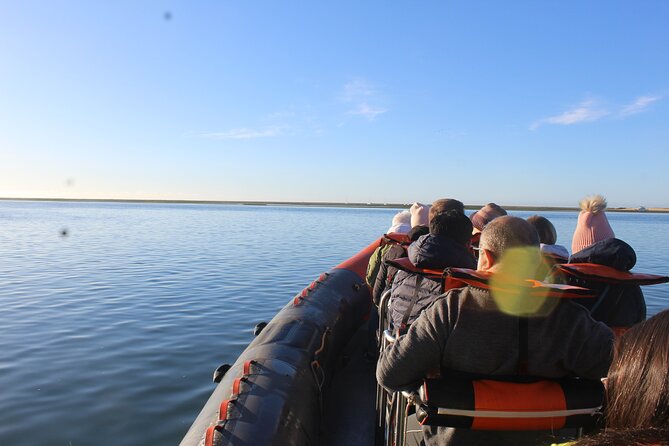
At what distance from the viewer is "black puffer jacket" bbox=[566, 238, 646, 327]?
9.76 feet

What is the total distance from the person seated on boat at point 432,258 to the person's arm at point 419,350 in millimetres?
632

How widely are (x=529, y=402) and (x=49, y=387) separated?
209 inches

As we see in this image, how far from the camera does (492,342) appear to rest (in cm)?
197

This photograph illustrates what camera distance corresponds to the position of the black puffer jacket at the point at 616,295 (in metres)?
2.97

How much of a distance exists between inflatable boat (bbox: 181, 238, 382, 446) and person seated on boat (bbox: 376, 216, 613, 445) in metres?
0.98

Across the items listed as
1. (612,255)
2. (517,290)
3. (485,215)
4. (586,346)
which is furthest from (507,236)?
(485,215)

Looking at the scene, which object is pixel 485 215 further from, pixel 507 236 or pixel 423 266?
pixel 507 236

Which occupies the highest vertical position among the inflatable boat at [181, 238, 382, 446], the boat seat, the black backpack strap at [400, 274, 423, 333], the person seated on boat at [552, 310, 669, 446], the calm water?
the person seated on boat at [552, 310, 669, 446]

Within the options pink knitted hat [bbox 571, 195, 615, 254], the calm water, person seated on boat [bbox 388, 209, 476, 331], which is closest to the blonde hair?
pink knitted hat [bbox 571, 195, 615, 254]

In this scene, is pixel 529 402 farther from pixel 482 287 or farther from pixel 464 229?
pixel 464 229

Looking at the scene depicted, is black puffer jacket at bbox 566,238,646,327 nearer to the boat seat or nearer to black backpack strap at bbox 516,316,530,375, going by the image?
the boat seat

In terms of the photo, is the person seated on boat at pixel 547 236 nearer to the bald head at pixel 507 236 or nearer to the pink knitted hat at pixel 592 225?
the pink knitted hat at pixel 592 225

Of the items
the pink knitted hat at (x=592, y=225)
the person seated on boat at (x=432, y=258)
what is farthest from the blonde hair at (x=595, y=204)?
the person seated on boat at (x=432, y=258)

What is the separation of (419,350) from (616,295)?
1.66 metres
